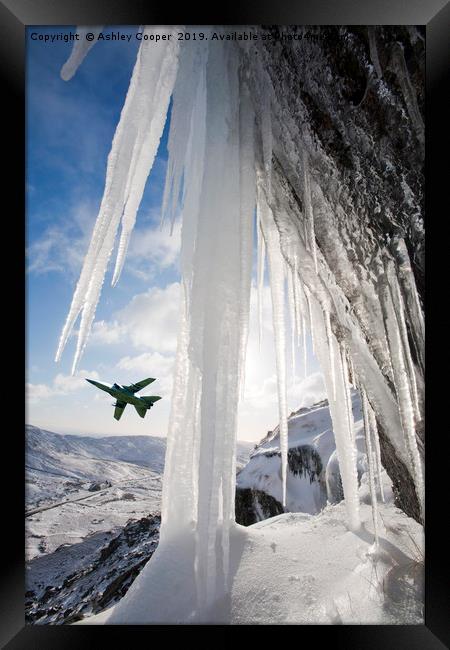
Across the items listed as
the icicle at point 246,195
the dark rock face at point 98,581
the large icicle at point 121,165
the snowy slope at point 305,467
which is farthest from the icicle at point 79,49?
the snowy slope at point 305,467

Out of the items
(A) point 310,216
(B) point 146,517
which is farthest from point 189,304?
(B) point 146,517

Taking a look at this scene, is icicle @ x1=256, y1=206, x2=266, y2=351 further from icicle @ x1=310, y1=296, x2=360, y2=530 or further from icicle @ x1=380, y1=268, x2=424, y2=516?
icicle @ x1=380, y1=268, x2=424, y2=516

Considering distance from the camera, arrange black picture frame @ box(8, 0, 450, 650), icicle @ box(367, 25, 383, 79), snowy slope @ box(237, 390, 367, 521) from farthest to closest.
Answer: snowy slope @ box(237, 390, 367, 521), black picture frame @ box(8, 0, 450, 650), icicle @ box(367, 25, 383, 79)

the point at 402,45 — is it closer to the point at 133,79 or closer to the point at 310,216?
the point at 310,216

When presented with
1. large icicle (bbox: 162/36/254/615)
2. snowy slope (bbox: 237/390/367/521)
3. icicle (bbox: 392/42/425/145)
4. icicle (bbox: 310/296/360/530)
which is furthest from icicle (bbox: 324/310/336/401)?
snowy slope (bbox: 237/390/367/521)

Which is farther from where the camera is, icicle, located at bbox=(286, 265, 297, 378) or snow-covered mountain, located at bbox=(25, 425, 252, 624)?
icicle, located at bbox=(286, 265, 297, 378)
